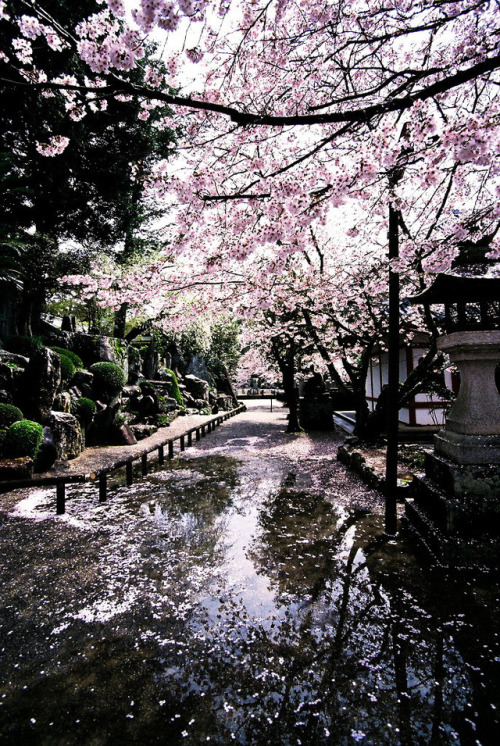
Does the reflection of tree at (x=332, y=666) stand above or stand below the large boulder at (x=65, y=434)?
below

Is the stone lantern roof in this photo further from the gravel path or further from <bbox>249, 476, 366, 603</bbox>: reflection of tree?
<bbox>249, 476, 366, 603</bbox>: reflection of tree

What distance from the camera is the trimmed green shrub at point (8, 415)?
8.18 metres

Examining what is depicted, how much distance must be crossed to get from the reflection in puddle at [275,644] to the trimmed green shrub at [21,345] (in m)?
8.89

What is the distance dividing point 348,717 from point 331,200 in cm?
454

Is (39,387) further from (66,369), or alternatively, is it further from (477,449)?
Answer: (477,449)

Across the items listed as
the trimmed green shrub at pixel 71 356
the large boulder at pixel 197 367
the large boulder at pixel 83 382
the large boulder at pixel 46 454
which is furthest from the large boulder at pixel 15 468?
the large boulder at pixel 197 367

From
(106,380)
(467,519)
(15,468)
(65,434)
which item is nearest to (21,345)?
(106,380)

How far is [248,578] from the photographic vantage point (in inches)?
142

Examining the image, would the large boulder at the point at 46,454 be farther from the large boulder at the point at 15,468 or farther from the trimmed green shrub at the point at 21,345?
the trimmed green shrub at the point at 21,345

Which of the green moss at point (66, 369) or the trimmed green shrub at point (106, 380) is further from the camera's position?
the trimmed green shrub at point (106, 380)

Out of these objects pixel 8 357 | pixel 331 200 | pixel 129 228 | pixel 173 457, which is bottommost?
pixel 173 457

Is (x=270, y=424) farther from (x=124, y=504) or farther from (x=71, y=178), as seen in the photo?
(x=71, y=178)

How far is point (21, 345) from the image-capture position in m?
11.7

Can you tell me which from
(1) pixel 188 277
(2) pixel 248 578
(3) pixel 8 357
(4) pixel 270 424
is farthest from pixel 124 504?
(4) pixel 270 424
